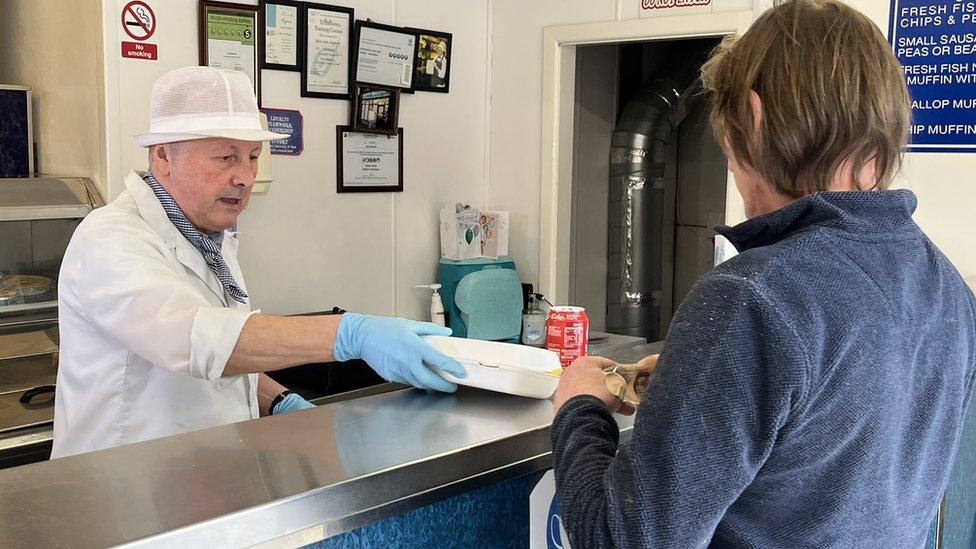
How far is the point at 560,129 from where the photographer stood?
3.45 metres

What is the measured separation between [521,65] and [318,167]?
936mm

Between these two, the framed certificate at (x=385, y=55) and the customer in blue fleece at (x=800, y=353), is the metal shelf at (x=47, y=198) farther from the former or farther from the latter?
the customer in blue fleece at (x=800, y=353)

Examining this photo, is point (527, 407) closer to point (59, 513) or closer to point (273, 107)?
point (59, 513)

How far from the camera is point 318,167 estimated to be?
3.07 meters

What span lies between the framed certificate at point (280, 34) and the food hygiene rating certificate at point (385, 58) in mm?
255

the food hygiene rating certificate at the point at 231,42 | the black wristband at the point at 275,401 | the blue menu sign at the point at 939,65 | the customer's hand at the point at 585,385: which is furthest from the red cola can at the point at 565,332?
the food hygiene rating certificate at the point at 231,42

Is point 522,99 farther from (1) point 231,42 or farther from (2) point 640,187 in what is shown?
(1) point 231,42

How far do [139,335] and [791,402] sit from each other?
1029mm

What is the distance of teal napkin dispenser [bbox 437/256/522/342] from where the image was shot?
3275mm

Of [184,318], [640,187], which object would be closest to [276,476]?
[184,318]

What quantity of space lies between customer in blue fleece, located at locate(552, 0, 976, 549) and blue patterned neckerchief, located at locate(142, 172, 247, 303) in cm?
98

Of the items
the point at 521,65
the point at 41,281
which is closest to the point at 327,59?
the point at 521,65

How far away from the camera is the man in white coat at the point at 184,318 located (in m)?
1.37

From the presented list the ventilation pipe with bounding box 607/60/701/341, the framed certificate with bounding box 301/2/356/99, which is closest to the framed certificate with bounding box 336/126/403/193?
the framed certificate with bounding box 301/2/356/99
